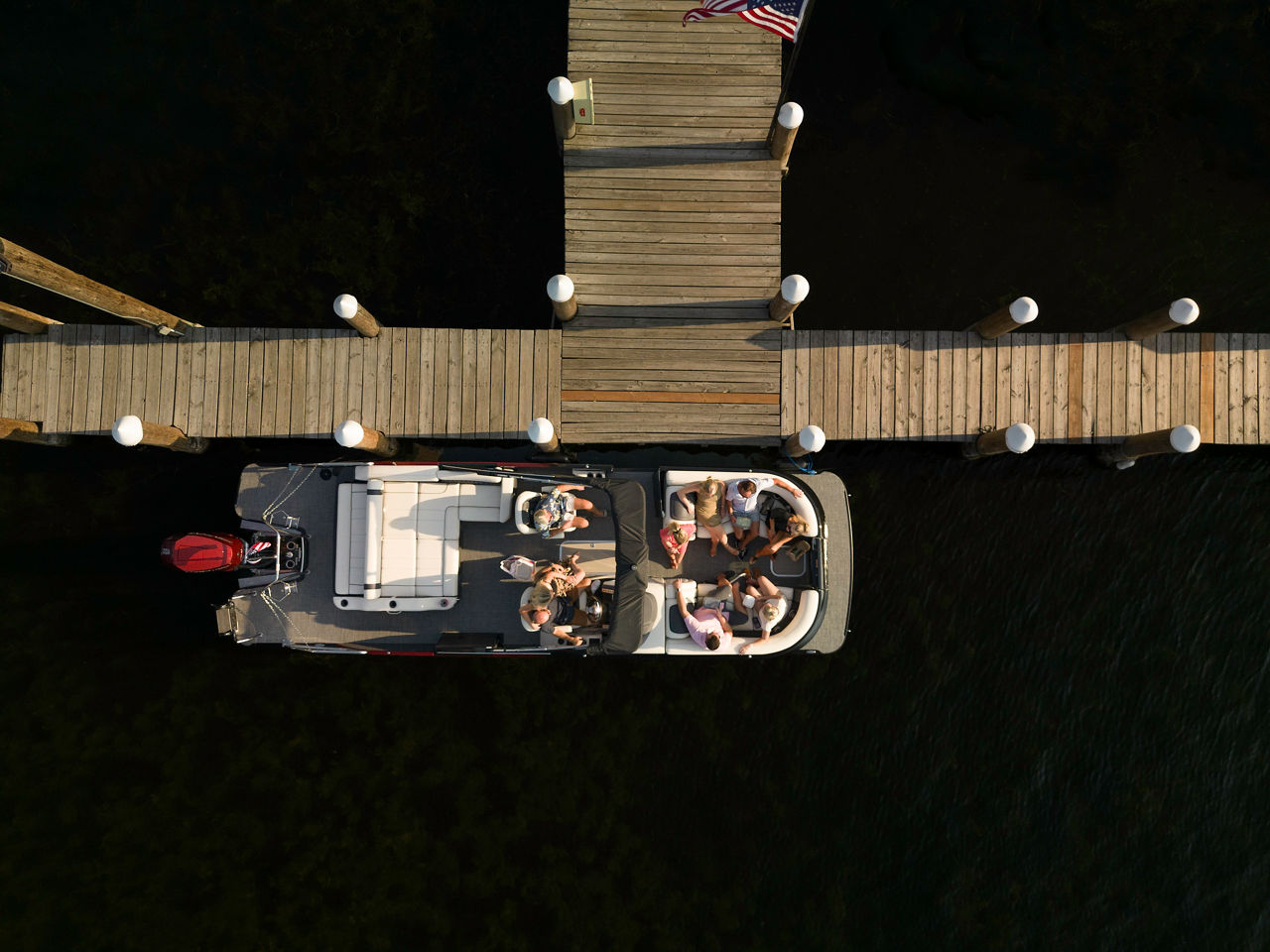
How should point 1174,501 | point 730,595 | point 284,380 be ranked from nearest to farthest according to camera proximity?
point 730,595
point 284,380
point 1174,501

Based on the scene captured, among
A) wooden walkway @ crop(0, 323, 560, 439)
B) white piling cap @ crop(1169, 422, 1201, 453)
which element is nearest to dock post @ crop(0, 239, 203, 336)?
wooden walkway @ crop(0, 323, 560, 439)

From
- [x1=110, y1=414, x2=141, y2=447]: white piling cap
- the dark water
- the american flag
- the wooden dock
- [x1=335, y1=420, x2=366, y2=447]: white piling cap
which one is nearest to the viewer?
the american flag

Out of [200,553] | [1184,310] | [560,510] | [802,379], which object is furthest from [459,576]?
[1184,310]

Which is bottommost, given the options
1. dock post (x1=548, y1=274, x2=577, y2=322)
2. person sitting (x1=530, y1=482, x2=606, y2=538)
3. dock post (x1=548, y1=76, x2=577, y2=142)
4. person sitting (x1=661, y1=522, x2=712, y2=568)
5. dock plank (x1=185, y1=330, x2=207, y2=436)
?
person sitting (x1=661, y1=522, x2=712, y2=568)

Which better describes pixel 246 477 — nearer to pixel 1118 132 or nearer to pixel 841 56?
pixel 841 56

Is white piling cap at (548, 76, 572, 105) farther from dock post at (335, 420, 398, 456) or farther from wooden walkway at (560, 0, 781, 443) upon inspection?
dock post at (335, 420, 398, 456)

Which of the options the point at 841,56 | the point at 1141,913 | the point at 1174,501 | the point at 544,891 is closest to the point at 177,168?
the point at 841,56

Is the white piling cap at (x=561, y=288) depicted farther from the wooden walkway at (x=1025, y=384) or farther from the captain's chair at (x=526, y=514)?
the wooden walkway at (x=1025, y=384)
